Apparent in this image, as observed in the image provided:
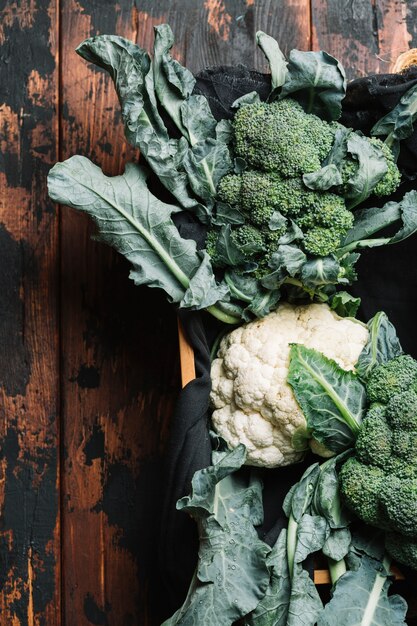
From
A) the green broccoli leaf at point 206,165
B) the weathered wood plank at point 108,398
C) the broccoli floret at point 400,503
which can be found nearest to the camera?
the broccoli floret at point 400,503

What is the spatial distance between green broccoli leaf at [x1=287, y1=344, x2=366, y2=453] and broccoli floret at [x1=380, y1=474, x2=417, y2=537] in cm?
9

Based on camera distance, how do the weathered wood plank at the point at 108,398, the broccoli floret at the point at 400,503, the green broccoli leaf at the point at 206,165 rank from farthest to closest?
1. the weathered wood plank at the point at 108,398
2. the green broccoli leaf at the point at 206,165
3. the broccoli floret at the point at 400,503

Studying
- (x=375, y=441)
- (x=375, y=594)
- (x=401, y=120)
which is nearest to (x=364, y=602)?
(x=375, y=594)

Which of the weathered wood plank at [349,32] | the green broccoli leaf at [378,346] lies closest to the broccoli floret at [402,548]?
the green broccoli leaf at [378,346]

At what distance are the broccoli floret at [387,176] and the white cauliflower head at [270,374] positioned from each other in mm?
193

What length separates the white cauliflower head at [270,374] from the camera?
1235 mm

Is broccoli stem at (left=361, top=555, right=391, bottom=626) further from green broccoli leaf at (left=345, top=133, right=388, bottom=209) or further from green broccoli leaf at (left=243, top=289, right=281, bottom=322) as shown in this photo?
green broccoli leaf at (left=345, top=133, right=388, bottom=209)

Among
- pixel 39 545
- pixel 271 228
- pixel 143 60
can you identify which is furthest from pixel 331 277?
pixel 39 545

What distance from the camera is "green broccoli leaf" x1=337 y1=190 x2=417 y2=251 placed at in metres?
1.26

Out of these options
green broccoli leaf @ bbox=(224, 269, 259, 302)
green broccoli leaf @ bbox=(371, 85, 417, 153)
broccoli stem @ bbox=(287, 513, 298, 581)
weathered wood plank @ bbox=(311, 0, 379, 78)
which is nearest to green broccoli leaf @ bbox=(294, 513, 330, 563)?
broccoli stem @ bbox=(287, 513, 298, 581)

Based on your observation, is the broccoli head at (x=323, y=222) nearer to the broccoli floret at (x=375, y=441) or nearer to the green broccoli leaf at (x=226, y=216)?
the green broccoli leaf at (x=226, y=216)

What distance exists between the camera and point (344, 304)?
131 centimetres

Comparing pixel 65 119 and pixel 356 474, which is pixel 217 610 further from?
pixel 65 119

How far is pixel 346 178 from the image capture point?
1.23m
